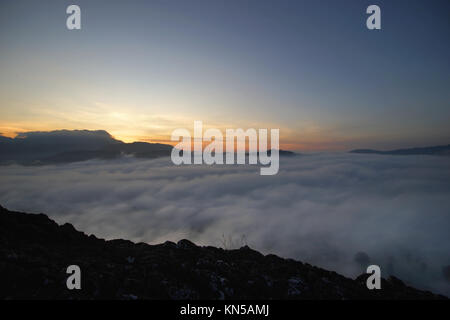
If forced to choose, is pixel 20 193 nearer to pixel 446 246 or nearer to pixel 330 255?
pixel 330 255

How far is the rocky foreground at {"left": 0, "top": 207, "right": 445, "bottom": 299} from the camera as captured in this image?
436 inches

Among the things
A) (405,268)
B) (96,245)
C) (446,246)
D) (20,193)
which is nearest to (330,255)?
(405,268)

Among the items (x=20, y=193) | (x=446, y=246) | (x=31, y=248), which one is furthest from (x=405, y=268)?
(x=20, y=193)

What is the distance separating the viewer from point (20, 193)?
18388 centimetres

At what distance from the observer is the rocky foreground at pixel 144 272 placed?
A: 11086 millimetres

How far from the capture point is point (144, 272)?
43.5ft
